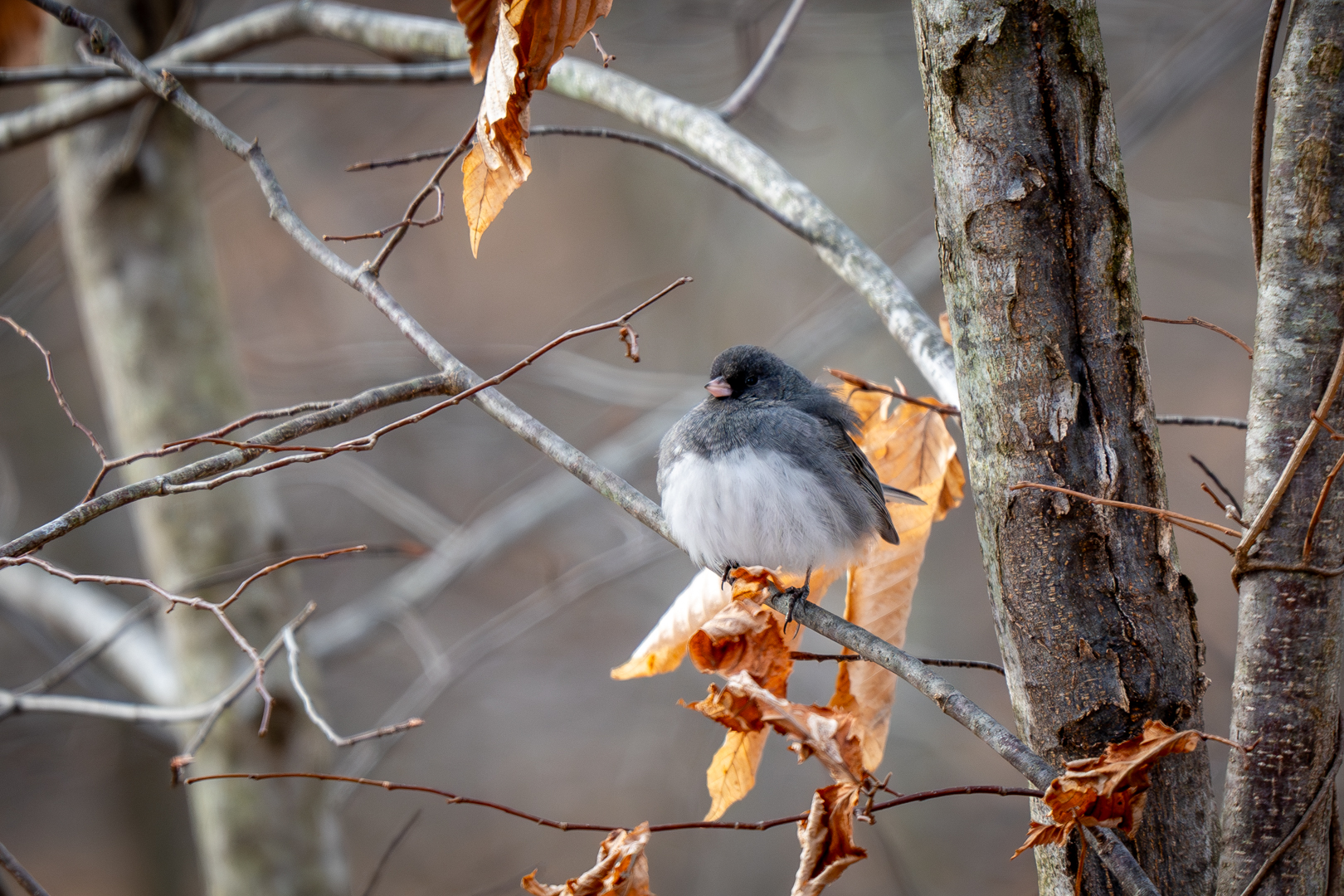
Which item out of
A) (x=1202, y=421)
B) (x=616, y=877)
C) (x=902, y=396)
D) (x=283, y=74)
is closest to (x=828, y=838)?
(x=616, y=877)

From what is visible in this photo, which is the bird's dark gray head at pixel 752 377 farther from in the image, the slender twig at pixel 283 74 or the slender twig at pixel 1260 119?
the slender twig at pixel 1260 119

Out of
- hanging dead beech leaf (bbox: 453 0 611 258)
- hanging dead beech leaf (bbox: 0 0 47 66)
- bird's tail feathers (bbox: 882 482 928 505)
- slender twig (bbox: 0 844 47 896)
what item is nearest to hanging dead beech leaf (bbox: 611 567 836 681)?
bird's tail feathers (bbox: 882 482 928 505)

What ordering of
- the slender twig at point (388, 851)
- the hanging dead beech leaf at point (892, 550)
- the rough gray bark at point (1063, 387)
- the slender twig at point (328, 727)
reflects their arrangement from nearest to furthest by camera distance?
the rough gray bark at point (1063, 387) < the slender twig at point (328, 727) < the hanging dead beech leaf at point (892, 550) < the slender twig at point (388, 851)

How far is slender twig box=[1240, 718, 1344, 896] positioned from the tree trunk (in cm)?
202

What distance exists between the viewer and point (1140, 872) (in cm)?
77

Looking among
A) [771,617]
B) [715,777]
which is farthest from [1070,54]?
[715,777]

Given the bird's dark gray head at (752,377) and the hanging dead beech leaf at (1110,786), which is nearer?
the hanging dead beech leaf at (1110,786)

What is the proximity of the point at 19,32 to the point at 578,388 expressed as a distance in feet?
7.83

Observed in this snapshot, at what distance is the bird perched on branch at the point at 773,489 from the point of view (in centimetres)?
165

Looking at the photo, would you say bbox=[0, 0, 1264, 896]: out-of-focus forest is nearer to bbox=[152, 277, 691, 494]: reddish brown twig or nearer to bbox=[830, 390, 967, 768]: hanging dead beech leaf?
bbox=[830, 390, 967, 768]: hanging dead beech leaf

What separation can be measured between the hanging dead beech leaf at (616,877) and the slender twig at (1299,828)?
63 centimetres

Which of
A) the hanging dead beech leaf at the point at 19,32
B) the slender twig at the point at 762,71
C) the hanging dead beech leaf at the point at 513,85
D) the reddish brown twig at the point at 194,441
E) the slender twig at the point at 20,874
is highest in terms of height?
the hanging dead beech leaf at the point at 19,32

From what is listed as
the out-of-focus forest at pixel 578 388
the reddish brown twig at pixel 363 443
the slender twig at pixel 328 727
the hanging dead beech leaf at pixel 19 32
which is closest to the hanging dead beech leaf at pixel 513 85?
the reddish brown twig at pixel 363 443

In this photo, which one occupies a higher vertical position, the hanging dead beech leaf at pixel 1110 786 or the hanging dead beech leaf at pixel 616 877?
the hanging dead beech leaf at pixel 1110 786
